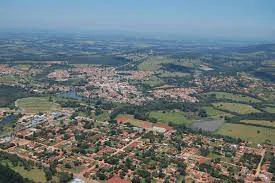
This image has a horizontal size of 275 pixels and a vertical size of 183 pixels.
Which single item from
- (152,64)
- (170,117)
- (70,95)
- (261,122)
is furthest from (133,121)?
(152,64)

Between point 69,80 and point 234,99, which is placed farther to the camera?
point 69,80

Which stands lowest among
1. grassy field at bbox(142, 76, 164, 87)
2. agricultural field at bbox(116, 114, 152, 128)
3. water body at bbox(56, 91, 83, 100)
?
water body at bbox(56, 91, 83, 100)

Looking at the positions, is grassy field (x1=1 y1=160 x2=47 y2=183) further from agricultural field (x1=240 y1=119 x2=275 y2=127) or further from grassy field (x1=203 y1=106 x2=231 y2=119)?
agricultural field (x1=240 y1=119 x2=275 y2=127)

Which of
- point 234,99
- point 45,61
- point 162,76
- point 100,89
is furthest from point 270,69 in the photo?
point 45,61

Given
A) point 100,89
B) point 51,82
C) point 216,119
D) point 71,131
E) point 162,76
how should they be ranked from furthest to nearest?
point 162,76 < point 51,82 < point 100,89 < point 216,119 < point 71,131

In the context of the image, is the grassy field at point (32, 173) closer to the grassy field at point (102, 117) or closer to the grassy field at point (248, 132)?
the grassy field at point (102, 117)

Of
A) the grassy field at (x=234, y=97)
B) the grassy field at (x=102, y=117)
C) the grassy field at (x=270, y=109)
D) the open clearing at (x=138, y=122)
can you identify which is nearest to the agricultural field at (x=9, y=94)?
the grassy field at (x=102, y=117)

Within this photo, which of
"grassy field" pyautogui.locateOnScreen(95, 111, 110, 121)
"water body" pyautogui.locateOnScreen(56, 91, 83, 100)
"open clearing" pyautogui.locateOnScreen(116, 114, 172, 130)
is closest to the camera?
"open clearing" pyautogui.locateOnScreen(116, 114, 172, 130)

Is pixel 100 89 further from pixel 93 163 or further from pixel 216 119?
pixel 93 163

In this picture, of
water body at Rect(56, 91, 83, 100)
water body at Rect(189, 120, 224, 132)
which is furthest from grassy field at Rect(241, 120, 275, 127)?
water body at Rect(56, 91, 83, 100)
